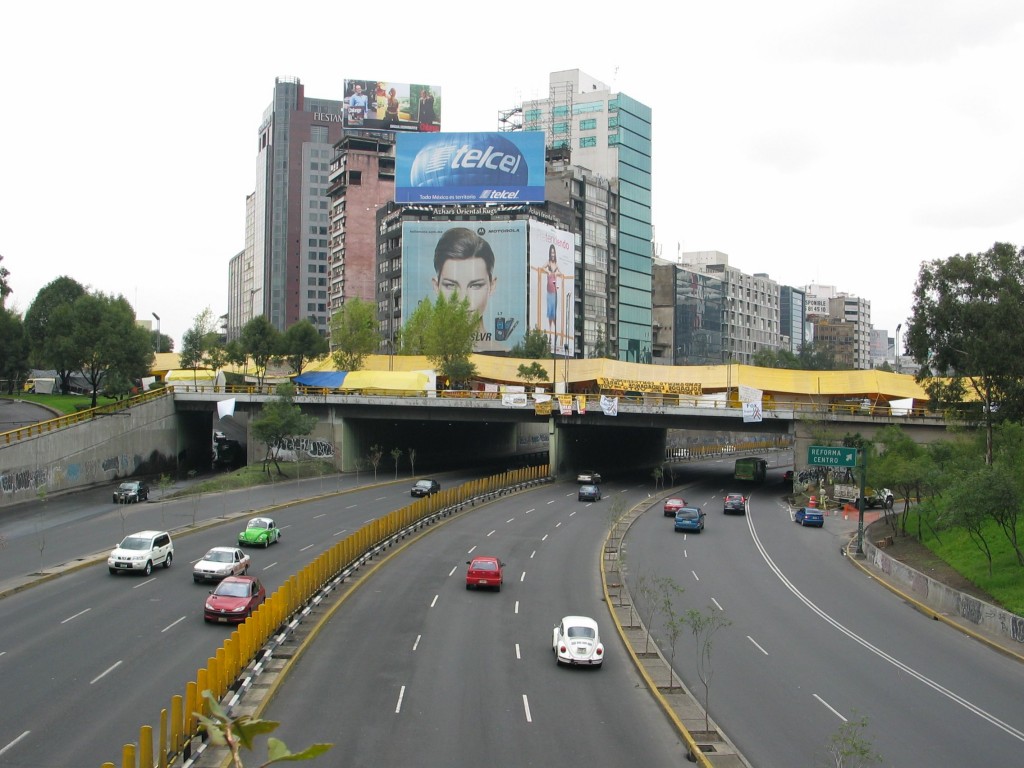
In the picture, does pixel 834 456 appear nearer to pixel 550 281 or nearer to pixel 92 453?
pixel 92 453

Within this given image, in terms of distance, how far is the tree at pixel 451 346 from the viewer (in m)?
100

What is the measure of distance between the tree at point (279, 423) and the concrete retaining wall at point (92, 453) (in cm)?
1008

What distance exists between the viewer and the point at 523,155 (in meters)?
148

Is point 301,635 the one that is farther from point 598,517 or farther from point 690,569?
point 598,517

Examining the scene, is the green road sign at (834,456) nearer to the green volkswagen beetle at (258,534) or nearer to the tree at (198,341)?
the green volkswagen beetle at (258,534)

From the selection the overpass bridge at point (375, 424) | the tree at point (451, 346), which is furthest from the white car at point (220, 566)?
the tree at point (451, 346)

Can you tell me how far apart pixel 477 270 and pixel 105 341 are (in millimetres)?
76378

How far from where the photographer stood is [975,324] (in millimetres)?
53750

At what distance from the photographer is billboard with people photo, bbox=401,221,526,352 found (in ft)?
481

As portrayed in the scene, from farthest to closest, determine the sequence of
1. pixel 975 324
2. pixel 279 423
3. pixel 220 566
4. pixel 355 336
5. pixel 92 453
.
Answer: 1. pixel 355 336
2. pixel 279 423
3. pixel 92 453
4. pixel 975 324
5. pixel 220 566

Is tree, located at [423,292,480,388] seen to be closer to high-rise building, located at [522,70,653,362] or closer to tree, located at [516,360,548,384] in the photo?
tree, located at [516,360,548,384]

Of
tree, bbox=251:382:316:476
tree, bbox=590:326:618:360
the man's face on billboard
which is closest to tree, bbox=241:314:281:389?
tree, bbox=251:382:316:476

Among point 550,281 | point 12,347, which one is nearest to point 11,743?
point 12,347

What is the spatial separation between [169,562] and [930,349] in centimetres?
4776
